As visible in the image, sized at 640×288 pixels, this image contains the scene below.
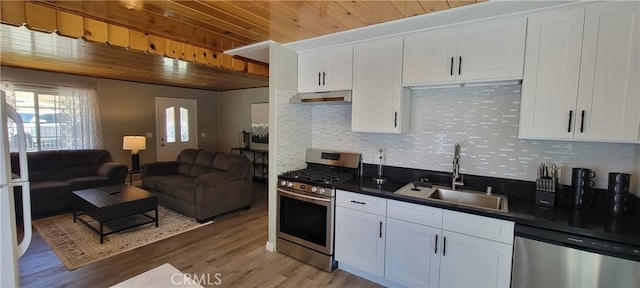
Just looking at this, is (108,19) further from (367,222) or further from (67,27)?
(367,222)

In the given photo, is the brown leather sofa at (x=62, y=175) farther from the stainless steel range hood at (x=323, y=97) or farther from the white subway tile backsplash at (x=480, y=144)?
the white subway tile backsplash at (x=480, y=144)

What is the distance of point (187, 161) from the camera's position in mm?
5234

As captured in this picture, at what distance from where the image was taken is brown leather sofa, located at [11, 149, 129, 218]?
3.97 m

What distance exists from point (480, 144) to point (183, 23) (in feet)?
9.15

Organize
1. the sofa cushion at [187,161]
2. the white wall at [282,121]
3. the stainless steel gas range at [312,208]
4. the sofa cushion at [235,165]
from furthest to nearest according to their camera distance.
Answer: the sofa cushion at [187,161], the sofa cushion at [235,165], the white wall at [282,121], the stainless steel gas range at [312,208]

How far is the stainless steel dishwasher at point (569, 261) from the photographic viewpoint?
5.19ft

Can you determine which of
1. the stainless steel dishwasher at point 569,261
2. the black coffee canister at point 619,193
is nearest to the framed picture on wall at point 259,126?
the stainless steel dishwasher at point 569,261

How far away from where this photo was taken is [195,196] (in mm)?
3904

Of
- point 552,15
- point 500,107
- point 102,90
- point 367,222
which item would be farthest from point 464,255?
point 102,90

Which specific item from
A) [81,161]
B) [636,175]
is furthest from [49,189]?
[636,175]

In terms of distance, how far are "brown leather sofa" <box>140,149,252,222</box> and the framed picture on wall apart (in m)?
1.65

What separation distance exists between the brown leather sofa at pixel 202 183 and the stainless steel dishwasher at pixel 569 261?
11.6ft

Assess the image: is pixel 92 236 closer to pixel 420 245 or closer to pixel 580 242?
pixel 420 245

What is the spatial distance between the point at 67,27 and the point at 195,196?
2.38 m
